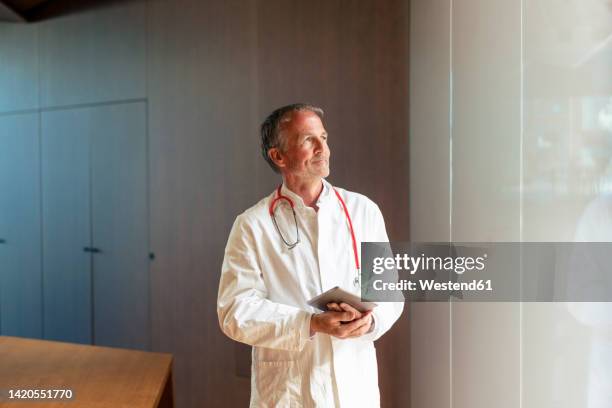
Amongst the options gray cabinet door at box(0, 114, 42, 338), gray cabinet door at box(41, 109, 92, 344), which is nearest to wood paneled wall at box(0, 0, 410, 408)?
gray cabinet door at box(41, 109, 92, 344)

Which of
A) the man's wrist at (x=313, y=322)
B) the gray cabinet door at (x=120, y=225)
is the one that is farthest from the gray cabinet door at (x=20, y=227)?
the man's wrist at (x=313, y=322)

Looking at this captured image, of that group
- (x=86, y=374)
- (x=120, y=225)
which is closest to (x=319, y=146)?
(x=86, y=374)

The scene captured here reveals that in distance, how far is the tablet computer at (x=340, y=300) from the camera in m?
1.26

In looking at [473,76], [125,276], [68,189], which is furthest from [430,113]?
[68,189]

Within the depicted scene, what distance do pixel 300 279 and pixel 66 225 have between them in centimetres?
304

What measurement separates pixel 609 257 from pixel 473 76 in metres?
0.70

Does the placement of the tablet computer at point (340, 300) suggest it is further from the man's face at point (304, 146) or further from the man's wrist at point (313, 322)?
the man's face at point (304, 146)

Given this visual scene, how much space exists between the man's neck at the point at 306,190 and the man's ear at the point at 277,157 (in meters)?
0.05

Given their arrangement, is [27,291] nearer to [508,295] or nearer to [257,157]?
[257,157]

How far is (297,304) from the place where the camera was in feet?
4.86

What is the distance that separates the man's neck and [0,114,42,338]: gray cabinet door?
323 centimetres

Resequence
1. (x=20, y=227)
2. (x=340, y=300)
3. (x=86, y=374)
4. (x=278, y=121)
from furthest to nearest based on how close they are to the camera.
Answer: (x=20, y=227), (x=86, y=374), (x=278, y=121), (x=340, y=300)

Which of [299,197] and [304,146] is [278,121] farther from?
[299,197]

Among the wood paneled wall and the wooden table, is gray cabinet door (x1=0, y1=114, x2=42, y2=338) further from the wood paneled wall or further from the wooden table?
the wooden table
